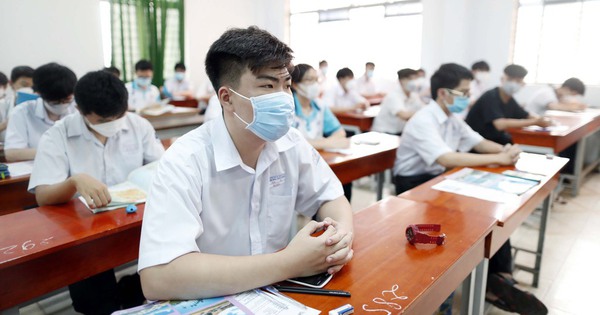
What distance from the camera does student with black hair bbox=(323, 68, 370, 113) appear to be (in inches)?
241

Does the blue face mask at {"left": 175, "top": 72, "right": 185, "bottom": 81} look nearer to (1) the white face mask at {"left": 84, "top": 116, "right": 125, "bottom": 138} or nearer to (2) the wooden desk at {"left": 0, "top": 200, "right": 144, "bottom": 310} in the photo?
(1) the white face mask at {"left": 84, "top": 116, "right": 125, "bottom": 138}

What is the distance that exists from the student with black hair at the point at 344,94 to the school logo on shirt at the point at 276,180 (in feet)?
16.0

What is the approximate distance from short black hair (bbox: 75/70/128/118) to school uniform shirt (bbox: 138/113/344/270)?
30.0 inches

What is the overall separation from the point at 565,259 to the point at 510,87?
145 centimetres

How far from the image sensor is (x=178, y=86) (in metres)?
7.93

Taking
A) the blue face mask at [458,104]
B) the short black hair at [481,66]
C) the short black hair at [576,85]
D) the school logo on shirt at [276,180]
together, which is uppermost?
the short black hair at [481,66]

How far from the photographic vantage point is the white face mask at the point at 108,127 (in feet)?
5.90

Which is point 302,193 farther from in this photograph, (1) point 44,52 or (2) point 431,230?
(1) point 44,52

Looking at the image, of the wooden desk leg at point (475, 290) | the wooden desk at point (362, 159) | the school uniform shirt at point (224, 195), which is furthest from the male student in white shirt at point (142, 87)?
the wooden desk leg at point (475, 290)

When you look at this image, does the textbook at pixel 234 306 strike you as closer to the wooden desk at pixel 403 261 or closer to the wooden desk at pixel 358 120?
the wooden desk at pixel 403 261

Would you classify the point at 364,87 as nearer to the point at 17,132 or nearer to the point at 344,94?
the point at 344,94

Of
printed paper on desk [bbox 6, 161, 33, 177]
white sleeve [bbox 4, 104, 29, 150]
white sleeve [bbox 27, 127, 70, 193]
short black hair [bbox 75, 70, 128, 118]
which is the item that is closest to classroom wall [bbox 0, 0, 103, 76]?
white sleeve [bbox 4, 104, 29, 150]

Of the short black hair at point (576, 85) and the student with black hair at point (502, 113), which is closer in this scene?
the student with black hair at point (502, 113)

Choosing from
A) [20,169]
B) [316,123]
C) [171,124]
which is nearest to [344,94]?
[171,124]
